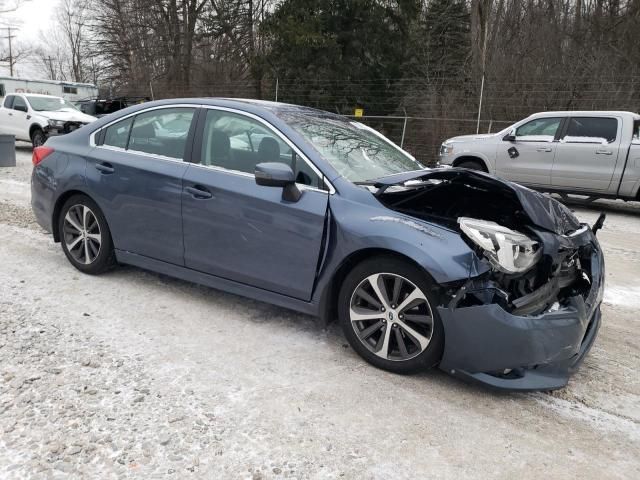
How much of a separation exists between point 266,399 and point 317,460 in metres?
0.57

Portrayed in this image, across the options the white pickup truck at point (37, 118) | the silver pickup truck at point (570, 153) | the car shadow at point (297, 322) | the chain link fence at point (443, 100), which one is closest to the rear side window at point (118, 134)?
the car shadow at point (297, 322)

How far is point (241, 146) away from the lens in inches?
154

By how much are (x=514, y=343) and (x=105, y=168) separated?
11.5 ft

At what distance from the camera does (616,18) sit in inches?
674

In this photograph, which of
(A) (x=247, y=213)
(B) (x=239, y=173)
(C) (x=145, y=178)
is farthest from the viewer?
(C) (x=145, y=178)

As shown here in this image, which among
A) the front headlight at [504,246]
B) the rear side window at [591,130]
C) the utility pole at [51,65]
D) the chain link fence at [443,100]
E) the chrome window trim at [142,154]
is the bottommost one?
the front headlight at [504,246]

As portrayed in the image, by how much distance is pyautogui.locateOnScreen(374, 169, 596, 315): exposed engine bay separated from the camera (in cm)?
288

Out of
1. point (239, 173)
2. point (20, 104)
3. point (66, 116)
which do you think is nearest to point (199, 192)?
point (239, 173)

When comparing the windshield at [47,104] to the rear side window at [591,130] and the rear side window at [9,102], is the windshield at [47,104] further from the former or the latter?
the rear side window at [591,130]

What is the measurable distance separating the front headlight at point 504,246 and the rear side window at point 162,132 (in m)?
2.33

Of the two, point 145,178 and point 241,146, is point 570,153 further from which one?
point 145,178

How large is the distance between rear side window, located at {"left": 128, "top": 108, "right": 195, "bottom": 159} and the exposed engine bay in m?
1.72

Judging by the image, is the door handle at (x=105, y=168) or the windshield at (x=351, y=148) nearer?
the windshield at (x=351, y=148)

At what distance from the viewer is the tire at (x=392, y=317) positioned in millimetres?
3000
